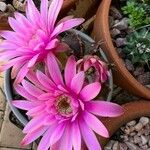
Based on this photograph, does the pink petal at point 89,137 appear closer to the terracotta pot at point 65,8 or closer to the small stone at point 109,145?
the small stone at point 109,145

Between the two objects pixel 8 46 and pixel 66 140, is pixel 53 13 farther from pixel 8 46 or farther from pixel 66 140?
pixel 66 140

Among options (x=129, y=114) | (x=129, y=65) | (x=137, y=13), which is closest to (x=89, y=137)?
(x=129, y=114)

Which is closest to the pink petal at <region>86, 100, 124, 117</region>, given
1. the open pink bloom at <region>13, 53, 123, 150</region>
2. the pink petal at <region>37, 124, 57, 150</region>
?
the open pink bloom at <region>13, 53, 123, 150</region>

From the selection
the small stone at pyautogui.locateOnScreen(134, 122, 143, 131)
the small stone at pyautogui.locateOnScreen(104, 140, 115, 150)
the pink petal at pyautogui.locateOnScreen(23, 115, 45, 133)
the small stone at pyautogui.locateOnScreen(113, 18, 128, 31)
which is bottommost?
the small stone at pyautogui.locateOnScreen(104, 140, 115, 150)

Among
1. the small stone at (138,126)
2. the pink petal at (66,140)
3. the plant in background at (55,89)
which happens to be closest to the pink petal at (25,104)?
the plant in background at (55,89)

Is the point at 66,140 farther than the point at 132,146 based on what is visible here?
No

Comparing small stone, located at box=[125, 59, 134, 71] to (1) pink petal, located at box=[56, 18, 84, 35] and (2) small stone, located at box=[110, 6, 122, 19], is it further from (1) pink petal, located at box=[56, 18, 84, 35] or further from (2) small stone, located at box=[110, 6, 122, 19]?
(1) pink petal, located at box=[56, 18, 84, 35]
